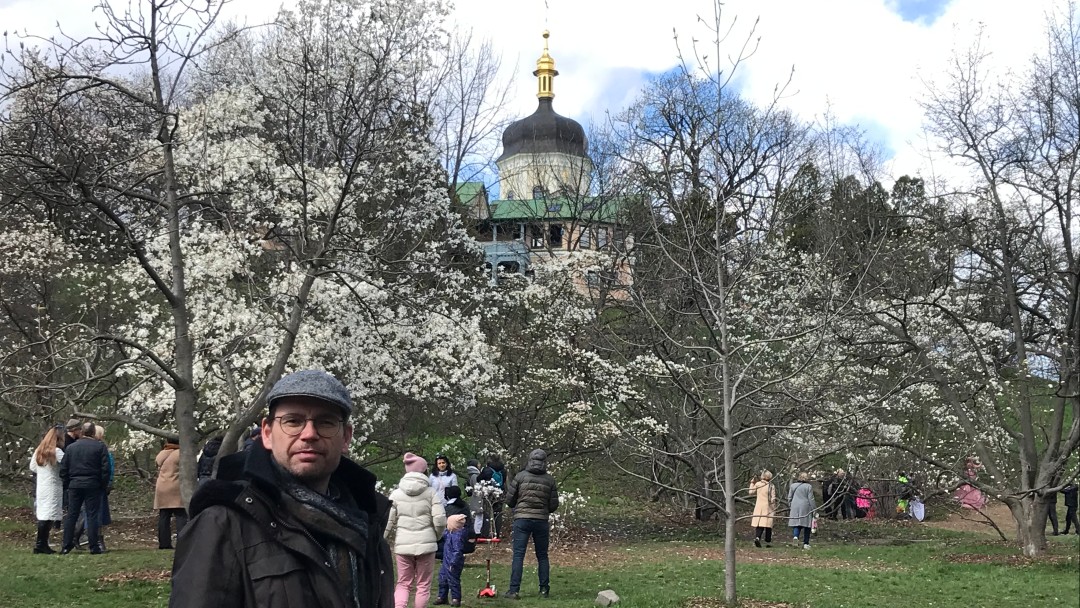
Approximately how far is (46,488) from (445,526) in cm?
665

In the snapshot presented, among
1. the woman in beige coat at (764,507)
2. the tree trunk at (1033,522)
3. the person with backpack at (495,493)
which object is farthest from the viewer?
the woman in beige coat at (764,507)

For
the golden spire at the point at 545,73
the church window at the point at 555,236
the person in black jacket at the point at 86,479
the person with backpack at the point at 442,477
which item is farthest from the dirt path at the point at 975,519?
the golden spire at the point at 545,73

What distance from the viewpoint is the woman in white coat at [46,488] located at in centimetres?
1282

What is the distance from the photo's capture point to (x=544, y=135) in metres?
49.4

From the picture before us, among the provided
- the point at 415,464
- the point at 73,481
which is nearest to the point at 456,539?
the point at 415,464

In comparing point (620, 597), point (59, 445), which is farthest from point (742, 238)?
point (59, 445)

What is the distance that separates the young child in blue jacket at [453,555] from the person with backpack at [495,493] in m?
4.86

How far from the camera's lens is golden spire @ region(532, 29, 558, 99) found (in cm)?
6272

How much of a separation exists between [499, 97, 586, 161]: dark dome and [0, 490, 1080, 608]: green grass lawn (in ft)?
77.0

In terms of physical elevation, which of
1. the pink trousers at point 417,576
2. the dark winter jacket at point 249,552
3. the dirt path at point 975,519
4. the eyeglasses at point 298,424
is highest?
the eyeglasses at point 298,424

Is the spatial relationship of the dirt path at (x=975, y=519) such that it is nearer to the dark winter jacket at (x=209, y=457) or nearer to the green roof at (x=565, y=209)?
the green roof at (x=565, y=209)

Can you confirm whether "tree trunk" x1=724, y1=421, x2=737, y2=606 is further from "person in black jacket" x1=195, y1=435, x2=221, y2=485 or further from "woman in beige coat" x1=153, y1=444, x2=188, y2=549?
"woman in beige coat" x1=153, y1=444, x2=188, y2=549

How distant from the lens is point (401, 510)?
29.4ft

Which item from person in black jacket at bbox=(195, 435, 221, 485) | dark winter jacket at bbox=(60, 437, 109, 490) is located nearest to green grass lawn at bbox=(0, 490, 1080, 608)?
dark winter jacket at bbox=(60, 437, 109, 490)
